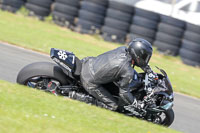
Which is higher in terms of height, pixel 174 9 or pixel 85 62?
pixel 174 9

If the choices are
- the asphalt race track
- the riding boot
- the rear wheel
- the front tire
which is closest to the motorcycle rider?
the riding boot

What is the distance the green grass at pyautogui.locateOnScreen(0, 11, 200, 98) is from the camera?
11.3m

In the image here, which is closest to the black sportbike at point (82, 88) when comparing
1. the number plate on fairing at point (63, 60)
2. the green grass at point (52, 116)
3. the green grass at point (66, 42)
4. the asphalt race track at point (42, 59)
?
the number plate on fairing at point (63, 60)

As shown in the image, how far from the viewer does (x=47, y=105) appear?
5.16m

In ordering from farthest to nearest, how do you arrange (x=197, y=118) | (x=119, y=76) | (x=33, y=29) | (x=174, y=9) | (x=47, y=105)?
(x=174, y=9) → (x=33, y=29) → (x=197, y=118) → (x=119, y=76) → (x=47, y=105)

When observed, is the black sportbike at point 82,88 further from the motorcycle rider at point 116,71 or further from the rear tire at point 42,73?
the motorcycle rider at point 116,71

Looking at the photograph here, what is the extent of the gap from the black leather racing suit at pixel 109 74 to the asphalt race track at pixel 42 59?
1.56 metres

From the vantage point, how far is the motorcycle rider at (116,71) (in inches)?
222

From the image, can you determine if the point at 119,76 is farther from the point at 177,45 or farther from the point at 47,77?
the point at 177,45

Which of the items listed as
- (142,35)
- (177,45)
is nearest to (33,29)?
(142,35)

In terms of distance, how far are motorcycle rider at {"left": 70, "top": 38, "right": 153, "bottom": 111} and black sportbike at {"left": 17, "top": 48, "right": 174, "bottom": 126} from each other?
16 cm

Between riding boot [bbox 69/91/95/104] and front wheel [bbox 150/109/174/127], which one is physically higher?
riding boot [bbox 69/91/95/104]

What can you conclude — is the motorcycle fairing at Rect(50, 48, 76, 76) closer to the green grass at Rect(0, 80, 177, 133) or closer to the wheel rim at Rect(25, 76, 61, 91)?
the wheel rim at Rect(25, 76, 61, 91)

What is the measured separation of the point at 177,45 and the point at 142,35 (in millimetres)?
1664
